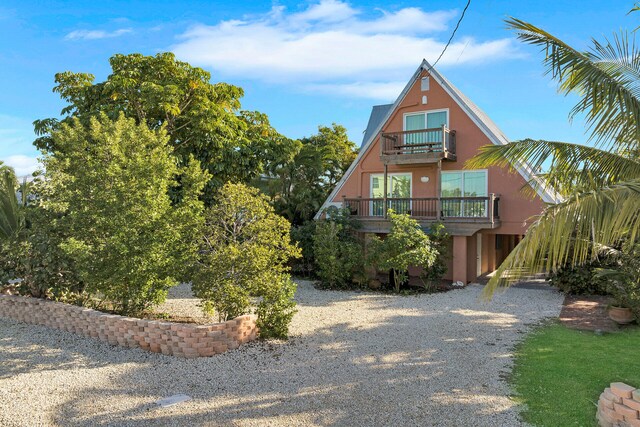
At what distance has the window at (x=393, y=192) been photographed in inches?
765

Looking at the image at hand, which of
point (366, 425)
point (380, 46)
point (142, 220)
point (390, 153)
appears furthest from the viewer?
point (390, 153)

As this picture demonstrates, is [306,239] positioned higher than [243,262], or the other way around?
[306,239]

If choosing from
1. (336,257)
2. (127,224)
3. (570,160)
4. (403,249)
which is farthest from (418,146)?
(127,224)

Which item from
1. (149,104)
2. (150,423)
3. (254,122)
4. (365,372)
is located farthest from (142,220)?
(254,122)

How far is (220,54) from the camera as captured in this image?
41.9ft

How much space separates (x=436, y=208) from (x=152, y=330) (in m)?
13.0

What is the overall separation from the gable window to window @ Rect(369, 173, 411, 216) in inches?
72.0

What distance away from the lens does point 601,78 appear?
6.89 m

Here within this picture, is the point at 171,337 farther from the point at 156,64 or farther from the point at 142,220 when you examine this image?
the point at 156,64

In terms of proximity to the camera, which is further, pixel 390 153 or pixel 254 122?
pixel 254 122

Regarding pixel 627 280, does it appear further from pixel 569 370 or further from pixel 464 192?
pixel 464 192

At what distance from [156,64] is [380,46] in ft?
43.4

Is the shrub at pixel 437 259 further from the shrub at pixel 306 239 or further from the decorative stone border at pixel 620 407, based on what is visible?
the decorative stone border at pixel 620 407

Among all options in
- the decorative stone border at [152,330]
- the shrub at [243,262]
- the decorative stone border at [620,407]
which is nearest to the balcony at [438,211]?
the shrub at [243,262]
